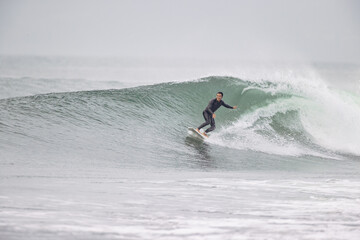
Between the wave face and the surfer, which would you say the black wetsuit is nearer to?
the surfer

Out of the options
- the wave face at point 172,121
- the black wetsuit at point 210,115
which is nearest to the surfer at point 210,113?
the black wetsuit at point 210,115

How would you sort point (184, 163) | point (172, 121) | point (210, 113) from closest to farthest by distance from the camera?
point (184, 163) → point (210, 113) → point (172, 121)

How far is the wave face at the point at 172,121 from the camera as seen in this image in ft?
37.3

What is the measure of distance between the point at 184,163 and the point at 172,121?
5.13 m

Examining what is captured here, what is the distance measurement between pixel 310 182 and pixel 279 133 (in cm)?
584

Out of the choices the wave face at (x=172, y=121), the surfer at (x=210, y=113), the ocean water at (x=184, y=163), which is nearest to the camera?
the ocean water at (x=184, y=163)

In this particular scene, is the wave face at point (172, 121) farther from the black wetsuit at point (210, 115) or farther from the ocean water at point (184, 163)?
the black wetsuit at point (210, 115)

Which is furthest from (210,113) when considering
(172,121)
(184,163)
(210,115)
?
(184,163)

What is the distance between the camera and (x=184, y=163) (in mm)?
10539

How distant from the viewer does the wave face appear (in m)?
11.4

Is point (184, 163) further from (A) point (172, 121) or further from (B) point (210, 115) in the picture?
(A) point (172, 121)

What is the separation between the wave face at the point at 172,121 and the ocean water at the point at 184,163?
0.16 feet

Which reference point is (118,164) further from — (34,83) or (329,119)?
(34,83)

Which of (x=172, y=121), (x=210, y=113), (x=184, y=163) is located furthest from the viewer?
(x=172, y=121)
